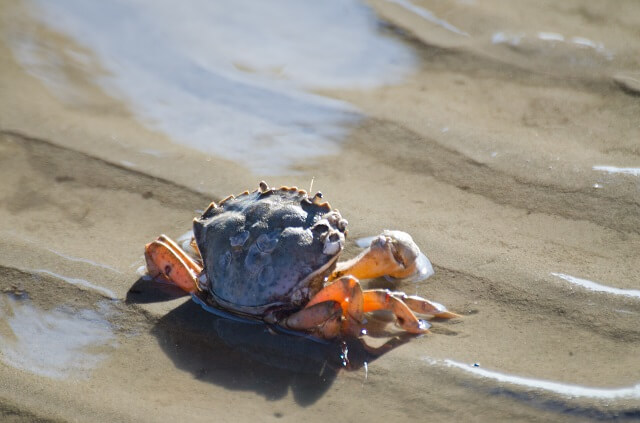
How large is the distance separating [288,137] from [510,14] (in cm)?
206

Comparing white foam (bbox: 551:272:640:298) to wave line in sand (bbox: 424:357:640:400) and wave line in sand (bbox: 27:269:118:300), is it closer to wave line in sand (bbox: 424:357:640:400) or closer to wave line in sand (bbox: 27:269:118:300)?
wave line in sand (bbox: 424:357:640:400)

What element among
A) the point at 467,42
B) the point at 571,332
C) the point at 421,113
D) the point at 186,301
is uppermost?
the point at 467,42

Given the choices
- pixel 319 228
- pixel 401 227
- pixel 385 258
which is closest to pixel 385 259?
pixel 385 258

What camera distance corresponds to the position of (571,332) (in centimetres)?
378

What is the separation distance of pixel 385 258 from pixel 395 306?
0.35m

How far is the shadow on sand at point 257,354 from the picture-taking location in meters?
3.62

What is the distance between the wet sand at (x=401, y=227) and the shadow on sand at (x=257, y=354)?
0.04ft

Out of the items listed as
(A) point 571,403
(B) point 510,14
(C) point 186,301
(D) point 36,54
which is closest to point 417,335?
(A) point 571,403

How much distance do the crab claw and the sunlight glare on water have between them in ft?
4.22

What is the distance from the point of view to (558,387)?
11.3ft

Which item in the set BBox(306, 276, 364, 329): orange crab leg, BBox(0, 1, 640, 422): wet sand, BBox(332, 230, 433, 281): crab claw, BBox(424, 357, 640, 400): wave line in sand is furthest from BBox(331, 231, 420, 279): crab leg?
BBox(424, 357, 640, 400): wave line in sand

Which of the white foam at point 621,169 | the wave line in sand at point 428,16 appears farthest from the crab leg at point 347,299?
the wave line in sand at point 428,16

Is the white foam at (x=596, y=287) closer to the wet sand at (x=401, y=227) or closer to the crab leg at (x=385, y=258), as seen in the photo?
the wet sand at (x=401, y=227)

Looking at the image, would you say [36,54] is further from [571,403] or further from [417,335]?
[571,403]
